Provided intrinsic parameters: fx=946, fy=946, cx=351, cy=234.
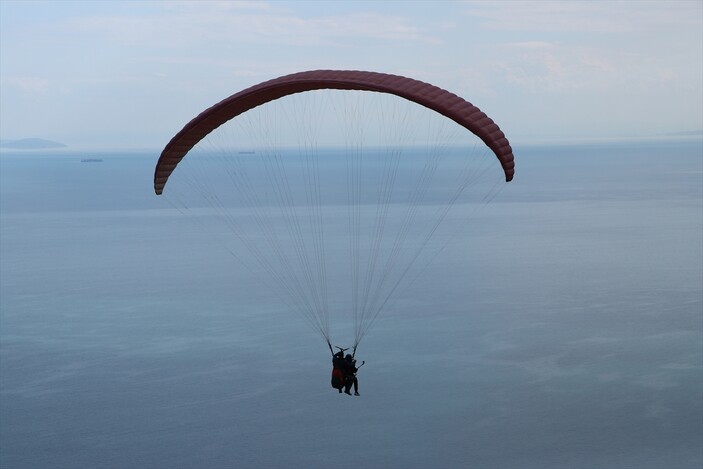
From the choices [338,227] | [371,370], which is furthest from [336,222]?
[371,370]

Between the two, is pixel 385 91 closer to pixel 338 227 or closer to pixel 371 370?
pixel 371 370

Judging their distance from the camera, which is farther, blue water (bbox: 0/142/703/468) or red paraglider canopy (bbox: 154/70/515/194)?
blue water (bbox: 0/142/703/468)

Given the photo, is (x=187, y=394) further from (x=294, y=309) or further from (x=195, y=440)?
(x=294, y=309)

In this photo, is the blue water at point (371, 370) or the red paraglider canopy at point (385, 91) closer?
the red paraglider canopy at point (385, 91)

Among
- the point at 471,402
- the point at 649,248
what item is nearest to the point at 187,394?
the point at 471,402

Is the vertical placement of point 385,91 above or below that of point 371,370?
above
